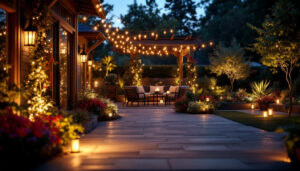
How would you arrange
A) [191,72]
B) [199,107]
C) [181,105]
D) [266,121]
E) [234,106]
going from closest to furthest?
[266,121]
[199,107]
[181,105]
[234,106]
[191,72]

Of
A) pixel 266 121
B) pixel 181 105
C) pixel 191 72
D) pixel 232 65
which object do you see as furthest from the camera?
pixel 232 65

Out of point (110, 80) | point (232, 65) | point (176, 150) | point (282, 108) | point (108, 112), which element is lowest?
point (176, 150)

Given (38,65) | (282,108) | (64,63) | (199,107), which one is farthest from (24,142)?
(282,108)

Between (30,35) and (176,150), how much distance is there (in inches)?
122

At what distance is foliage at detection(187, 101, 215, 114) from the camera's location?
9977 mm

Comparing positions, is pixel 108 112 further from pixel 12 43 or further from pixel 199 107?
pixel 12 43

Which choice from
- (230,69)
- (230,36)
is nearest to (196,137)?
(230,69)

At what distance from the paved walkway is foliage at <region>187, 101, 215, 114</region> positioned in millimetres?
3343

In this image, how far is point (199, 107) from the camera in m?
9.98

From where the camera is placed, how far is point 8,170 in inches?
130

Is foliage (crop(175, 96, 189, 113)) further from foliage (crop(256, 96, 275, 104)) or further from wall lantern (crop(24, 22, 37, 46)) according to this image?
wall lantern (crop(24, 22, 37, 46))

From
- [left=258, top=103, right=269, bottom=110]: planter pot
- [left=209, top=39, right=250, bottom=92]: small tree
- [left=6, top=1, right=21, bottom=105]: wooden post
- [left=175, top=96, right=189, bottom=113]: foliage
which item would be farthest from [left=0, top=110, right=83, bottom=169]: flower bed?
[left=209, top=39, right=250, bottom=92]: small tree

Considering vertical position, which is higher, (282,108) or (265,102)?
(265,102)

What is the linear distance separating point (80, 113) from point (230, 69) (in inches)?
482
